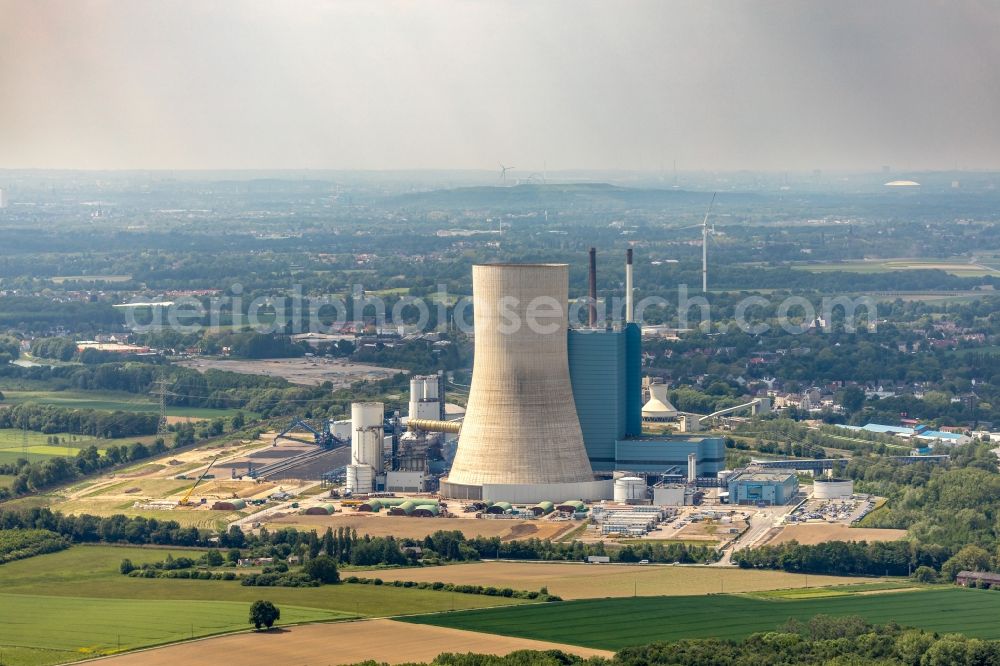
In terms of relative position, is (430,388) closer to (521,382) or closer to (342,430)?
(342,430)

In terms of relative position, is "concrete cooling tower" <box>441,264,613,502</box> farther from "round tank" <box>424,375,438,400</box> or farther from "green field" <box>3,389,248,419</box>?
"green field" <box>3,389,248,419</box>

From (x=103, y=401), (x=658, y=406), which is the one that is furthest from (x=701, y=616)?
(x=103, y=401)

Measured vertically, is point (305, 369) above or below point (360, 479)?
below

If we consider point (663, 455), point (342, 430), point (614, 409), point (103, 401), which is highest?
point (614, 409)

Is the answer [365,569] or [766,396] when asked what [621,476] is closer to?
[365,569]

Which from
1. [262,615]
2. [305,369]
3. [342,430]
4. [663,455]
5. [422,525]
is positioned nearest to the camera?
[262,615]

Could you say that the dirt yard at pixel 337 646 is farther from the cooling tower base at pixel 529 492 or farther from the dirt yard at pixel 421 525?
the cooling tower base at pixel 529 492

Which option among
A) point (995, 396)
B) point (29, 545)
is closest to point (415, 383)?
point (29, 545)

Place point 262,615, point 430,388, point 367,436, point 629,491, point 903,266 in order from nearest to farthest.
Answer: point 262,615, point 629,491, point 367,436, point 430,388, point 903,266
